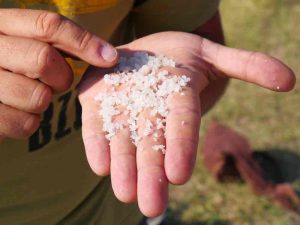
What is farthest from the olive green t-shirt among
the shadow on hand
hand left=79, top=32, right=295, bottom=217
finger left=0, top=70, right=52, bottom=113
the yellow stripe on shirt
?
the shadow on hand

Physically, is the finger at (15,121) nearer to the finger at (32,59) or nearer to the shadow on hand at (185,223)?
the finger at (32,59)

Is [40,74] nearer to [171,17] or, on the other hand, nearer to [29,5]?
[29,5]

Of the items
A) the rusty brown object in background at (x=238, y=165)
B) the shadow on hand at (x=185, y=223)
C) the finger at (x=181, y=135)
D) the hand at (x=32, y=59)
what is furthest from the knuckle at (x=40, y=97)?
the rusty brown object in background at (x=238, y=165)

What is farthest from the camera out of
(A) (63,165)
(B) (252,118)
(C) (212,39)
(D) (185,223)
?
(B) (252,118)

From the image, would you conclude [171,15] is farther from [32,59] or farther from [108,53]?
[32,59]

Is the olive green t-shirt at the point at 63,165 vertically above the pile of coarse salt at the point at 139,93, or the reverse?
the pile of coarse salt at the point at 139,93

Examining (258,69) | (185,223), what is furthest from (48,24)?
(185,223)

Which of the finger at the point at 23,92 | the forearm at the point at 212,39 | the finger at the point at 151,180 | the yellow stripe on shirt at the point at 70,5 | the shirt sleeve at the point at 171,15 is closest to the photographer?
the finger at the point at 151,180
